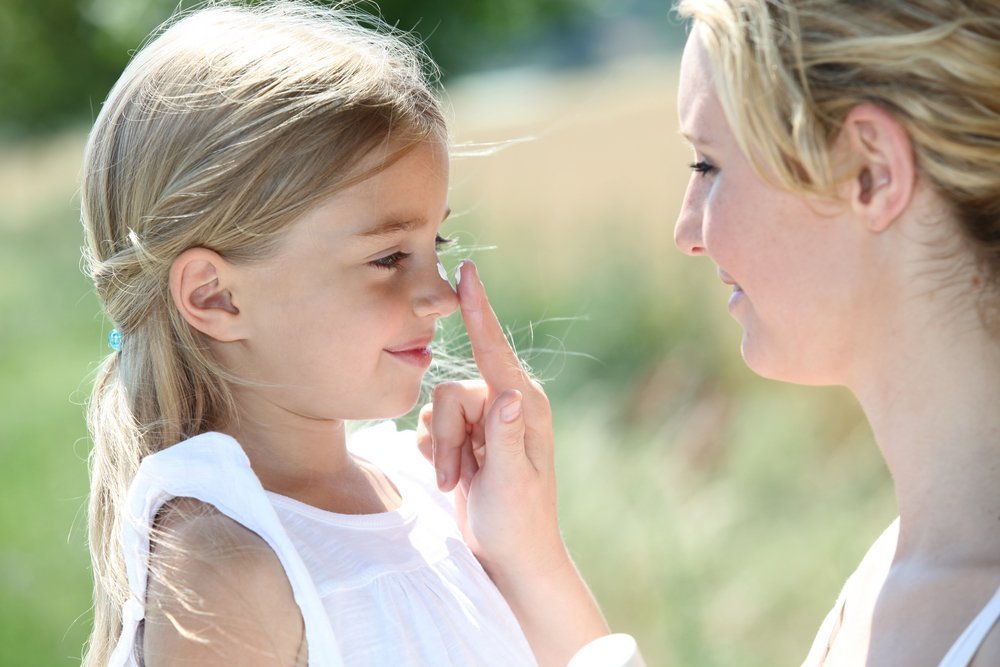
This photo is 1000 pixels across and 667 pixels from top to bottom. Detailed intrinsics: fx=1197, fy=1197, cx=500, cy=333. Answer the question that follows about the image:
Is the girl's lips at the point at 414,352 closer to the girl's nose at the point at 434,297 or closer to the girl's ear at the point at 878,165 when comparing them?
the girl's nose at the point at 434,297

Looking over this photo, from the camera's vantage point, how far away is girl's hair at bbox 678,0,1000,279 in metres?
1.62

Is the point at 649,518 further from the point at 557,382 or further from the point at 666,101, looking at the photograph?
the point at 666,101

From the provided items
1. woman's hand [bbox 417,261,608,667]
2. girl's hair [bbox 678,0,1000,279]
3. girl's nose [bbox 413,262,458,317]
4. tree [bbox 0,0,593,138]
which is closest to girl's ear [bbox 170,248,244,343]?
girl's nose [bbox 413,262,458,317]

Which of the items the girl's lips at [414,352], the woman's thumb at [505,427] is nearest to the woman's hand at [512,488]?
the woman's thumb at [505,427]

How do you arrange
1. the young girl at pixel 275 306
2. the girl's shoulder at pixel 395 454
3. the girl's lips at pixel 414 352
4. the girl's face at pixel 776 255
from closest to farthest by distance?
the girl's face at pixel 776 255 → the young girl at pixel 275 306 → the girl's lips at pixel 414 352 → the girl's shoulder at pixel 395 454

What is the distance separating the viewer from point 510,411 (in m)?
2.23

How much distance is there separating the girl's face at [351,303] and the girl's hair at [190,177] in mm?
45

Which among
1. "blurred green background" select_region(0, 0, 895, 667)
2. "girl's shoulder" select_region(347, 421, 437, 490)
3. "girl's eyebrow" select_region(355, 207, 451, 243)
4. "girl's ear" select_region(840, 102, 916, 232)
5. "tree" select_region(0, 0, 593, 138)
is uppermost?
"girl's ear" select_region(840, 102, 916, 232)

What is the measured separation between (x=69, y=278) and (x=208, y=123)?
9.46 metres

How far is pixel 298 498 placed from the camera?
2.16 metres

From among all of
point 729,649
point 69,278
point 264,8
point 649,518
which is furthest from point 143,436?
point 69,278

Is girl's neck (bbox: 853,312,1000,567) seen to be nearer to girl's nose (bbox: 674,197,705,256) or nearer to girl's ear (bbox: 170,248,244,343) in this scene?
girl's nose (bbox: 674,197,705,256)

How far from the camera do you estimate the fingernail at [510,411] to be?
2225 mm

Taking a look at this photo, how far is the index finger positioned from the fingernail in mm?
108
